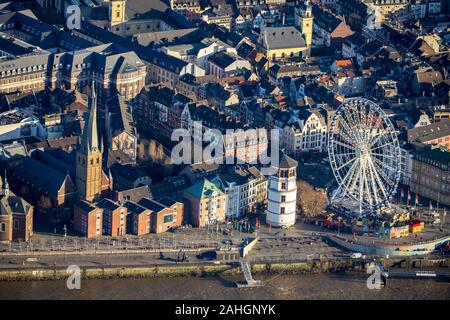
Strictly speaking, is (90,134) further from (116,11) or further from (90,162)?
(116,11)

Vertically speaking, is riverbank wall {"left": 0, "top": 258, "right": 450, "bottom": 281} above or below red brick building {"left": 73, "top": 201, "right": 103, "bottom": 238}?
below

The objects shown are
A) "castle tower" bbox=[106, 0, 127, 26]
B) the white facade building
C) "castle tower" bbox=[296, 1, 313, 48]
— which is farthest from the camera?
"castle tower" bbox=[106, 0, 127, 26]

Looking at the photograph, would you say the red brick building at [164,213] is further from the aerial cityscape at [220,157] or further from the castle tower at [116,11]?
the castle tower at [116,11]

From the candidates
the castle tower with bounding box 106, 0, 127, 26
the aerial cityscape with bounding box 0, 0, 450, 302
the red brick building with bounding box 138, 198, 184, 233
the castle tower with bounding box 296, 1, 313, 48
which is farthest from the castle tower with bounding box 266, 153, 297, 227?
the castle tower with bounding box 106, 0, 127, 26

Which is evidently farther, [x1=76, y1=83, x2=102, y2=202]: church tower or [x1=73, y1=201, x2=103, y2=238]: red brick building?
[x1=76, y1=83, x2=102, y2=202]: church tower

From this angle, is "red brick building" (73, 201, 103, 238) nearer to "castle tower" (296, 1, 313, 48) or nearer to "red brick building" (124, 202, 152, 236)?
"red brick building" (124, 202, 152, 236)
